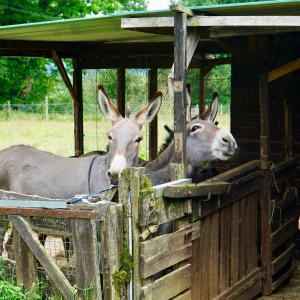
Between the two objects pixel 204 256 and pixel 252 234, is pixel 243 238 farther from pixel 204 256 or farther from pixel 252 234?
pixel 204 256

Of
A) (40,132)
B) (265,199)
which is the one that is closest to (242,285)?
(265,199)

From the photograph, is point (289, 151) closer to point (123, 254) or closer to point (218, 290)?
point (218, 290)

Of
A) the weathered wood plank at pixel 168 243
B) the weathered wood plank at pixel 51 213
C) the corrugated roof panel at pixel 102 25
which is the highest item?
the corrugated roof panel at pixel 102 25

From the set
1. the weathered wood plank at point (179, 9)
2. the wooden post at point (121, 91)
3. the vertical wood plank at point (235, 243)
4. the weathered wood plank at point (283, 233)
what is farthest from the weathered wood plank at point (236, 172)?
the wooden post at point (121, 91)

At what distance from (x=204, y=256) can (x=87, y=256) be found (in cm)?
152

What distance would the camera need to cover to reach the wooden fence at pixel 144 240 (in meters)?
4.98

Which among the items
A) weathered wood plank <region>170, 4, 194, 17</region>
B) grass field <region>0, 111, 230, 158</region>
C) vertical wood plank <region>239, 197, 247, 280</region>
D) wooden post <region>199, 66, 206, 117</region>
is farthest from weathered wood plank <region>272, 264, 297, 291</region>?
grass field <region>0, 111, 230, 158</region>

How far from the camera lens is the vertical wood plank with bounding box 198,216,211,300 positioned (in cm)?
609

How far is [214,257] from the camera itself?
6387 mm

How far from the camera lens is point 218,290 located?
6.50 meters

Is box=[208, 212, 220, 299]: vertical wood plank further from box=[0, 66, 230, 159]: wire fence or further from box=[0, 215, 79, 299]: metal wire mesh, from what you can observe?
box=[0, 66, 230, 159]: wire fence

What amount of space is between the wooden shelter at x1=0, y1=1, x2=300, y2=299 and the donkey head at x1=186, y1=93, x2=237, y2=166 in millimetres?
238

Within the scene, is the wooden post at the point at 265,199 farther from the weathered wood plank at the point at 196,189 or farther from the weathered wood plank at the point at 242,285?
the weathered wood plank at the point at 196,189

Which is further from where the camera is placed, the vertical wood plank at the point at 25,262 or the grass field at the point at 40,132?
the grass field at the point at 40,132
